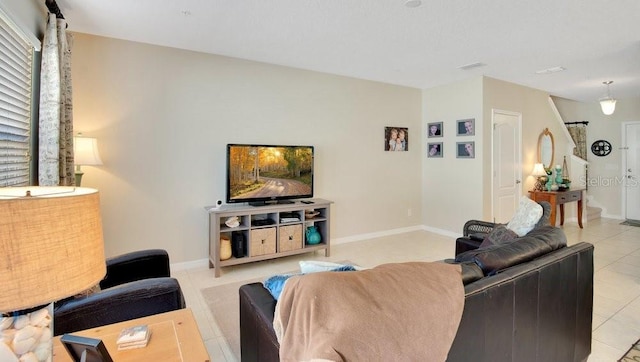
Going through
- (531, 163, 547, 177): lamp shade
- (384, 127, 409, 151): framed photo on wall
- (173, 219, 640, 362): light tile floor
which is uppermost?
(384, 127, 409, 151): framed photo on wall

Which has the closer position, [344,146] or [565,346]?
[565,346]

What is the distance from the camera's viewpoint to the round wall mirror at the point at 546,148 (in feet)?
19.4

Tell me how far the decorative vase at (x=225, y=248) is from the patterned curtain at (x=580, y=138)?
7.33 meters

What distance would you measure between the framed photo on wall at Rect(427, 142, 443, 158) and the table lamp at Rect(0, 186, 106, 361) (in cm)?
538

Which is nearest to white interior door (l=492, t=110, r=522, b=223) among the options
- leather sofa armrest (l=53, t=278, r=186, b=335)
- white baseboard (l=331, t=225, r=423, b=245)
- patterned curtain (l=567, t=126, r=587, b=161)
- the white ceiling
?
the white ceiling

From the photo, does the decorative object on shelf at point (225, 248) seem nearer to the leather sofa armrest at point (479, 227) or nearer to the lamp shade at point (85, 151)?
the lamp shade at point (85, 151)

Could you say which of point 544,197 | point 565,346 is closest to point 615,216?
point 544,197

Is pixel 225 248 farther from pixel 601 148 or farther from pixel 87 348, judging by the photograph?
pixel 601 148

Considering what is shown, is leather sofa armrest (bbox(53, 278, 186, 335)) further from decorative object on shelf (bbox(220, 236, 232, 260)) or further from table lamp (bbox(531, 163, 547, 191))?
table lamp (bbox(531, 163, 547, 191))

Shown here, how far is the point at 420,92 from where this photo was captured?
5.78 metres

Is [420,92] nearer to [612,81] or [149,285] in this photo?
[612,81]

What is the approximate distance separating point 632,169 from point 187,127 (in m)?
8.35

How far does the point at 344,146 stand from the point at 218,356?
3403 millimetres

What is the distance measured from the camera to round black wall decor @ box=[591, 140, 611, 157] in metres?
6.91
